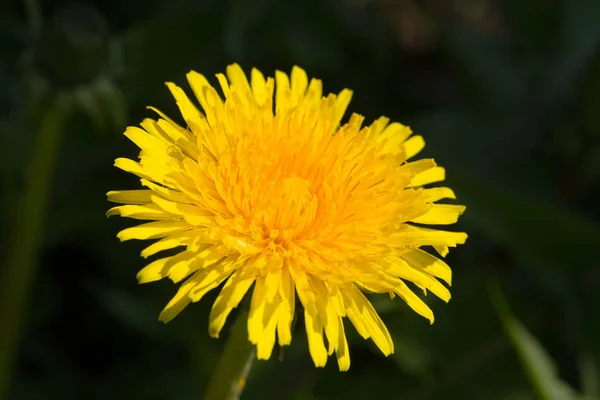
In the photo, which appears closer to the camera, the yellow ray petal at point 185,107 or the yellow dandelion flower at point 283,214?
the yellow dandelion flower at point 283,214

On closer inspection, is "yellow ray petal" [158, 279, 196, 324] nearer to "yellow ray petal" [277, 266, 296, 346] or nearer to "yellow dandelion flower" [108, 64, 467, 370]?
"yellow dandelion flower" [108, 64, 467, 370]

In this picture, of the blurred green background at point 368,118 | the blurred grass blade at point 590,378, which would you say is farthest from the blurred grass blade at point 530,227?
the blurred grass blade at point 590,378

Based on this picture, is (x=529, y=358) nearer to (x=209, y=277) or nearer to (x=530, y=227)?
(x=530, y=227)

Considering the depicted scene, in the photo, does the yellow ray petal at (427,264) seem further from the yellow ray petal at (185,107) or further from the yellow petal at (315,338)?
the yellow ray petal at (185,107)

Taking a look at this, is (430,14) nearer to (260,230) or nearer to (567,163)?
(567,163)

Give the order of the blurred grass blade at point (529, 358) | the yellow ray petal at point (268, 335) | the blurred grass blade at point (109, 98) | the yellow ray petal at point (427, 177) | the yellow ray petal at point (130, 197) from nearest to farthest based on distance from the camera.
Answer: the yellow ray petal at point (268, 335), the yellow ray petal at point (130, 197), the yellow ray petal at point (427, 177), the blurred grass blade at point (529, 358), the blurred grass blade at point (109, 98)

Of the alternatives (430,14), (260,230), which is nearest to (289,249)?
(260,230)
